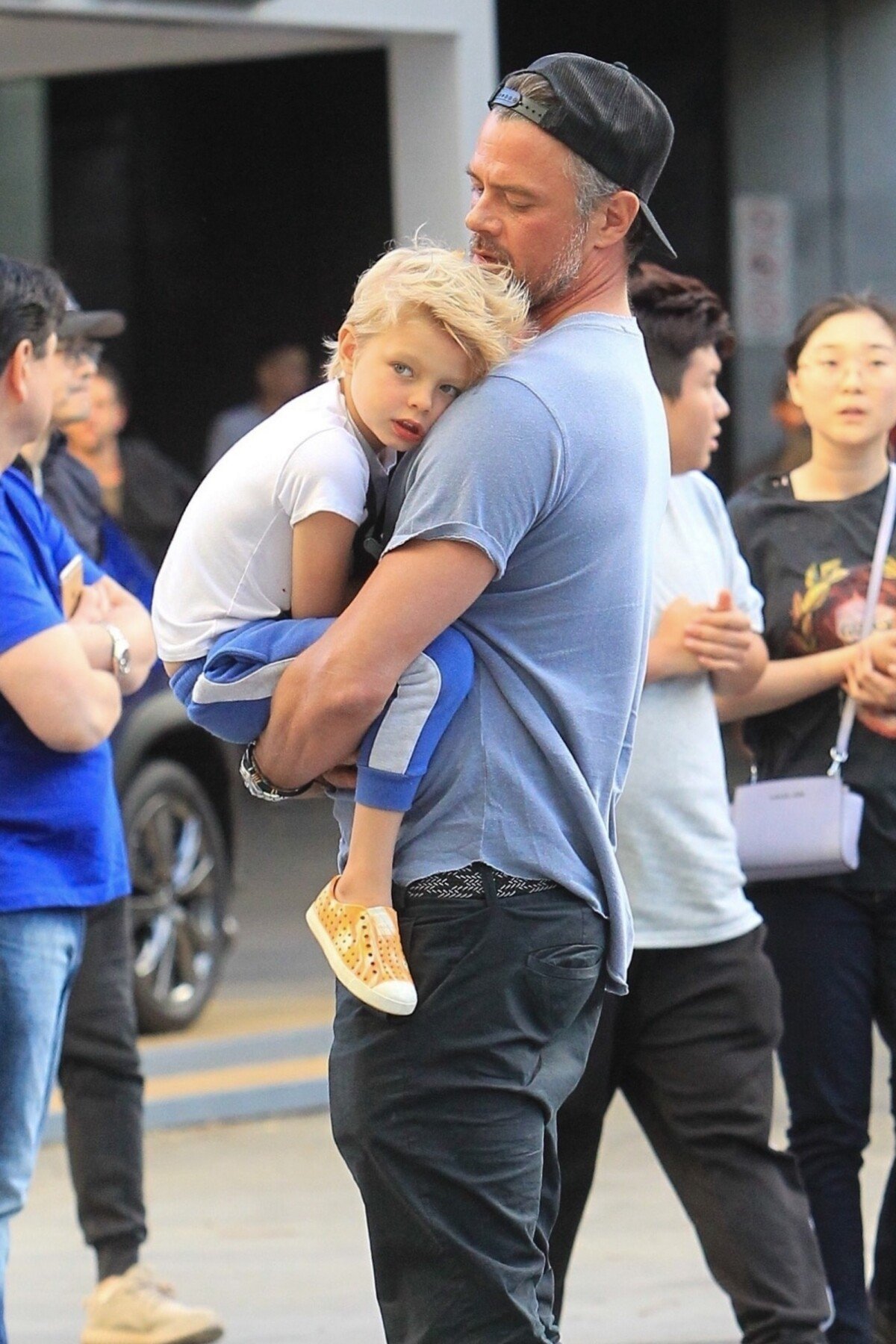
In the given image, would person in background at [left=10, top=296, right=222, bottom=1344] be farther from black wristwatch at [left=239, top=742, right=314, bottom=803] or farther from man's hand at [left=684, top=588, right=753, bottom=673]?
black wristwatch at [left=239, top=742, right=314, bottom=803]

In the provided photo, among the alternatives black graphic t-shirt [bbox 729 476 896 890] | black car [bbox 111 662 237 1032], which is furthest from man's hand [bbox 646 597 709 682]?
black car [bbox 111 662 237 1032]

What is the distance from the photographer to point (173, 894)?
794 centimetres

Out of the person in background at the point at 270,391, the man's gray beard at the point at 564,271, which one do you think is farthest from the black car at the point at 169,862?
the person in background at the point at 270,391

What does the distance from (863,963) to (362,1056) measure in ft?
6.39

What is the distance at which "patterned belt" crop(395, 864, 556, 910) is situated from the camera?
2.88 m

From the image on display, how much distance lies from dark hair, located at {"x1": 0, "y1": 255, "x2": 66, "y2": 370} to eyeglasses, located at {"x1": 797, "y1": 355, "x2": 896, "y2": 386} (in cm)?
153

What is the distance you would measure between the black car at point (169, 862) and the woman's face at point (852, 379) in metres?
3.40

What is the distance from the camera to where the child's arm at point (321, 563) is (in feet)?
9.57

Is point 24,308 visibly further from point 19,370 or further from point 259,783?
point 259,783

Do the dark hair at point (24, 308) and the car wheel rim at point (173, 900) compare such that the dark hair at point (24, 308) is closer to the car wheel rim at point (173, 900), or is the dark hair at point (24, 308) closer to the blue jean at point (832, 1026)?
the blue jean at point (832, 1026)

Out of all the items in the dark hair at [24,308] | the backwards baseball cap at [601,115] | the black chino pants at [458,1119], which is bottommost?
the black chino pants at [458,1119]

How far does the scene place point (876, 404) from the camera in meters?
4.71

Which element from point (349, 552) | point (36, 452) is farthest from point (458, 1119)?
point (36, 452)

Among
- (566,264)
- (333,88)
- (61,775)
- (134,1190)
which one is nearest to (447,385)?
(566,264)
